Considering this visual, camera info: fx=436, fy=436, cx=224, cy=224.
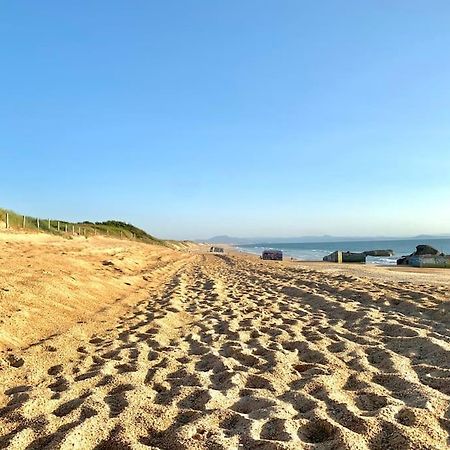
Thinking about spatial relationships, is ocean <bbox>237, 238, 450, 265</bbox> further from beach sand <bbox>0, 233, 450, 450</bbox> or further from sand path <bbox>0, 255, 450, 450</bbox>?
sand path <bbox>0, 255, 450, 450</bbox>

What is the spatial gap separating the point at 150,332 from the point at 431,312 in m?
4.74

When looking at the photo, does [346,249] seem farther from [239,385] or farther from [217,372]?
[239,385]

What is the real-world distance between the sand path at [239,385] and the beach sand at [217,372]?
0.05 ft

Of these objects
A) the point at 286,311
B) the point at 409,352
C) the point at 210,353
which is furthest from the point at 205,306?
the point at 409,352

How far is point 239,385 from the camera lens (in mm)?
3816

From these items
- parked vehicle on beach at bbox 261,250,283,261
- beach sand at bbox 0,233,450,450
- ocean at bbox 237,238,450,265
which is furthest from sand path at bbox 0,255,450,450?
ocean at bbox 237,238,450,265

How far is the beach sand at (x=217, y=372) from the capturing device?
2785mm

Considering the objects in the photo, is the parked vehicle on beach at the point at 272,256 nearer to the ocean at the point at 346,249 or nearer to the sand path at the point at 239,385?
the ocean at the point at 346,249

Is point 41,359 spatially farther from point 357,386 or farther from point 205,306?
point 205,306

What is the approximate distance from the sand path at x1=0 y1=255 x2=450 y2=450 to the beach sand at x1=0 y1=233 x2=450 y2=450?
14mm

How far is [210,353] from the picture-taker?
4953mm

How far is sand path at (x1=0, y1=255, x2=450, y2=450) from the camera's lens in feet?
9.03

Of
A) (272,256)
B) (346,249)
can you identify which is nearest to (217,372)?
(272,256)

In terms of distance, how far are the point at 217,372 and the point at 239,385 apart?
0.47 meters
